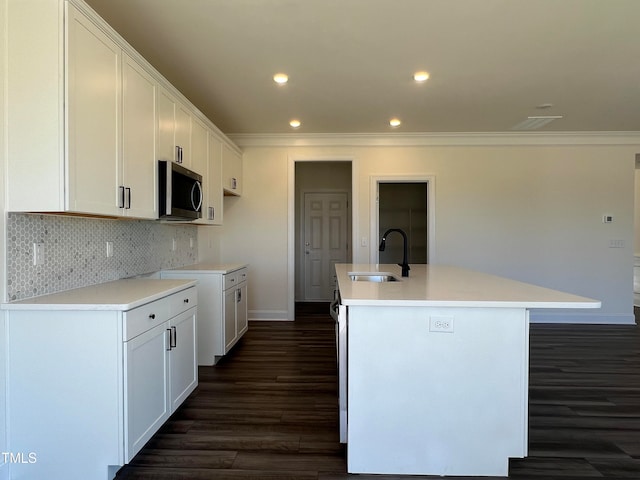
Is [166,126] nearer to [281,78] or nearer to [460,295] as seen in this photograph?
[281,78]

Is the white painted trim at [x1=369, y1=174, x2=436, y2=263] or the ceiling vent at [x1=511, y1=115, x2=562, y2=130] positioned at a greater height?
the ceiling vent at [x1=511, y1=115, x2=562, y2=130]

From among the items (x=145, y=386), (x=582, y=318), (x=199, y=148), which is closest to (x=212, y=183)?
(x=199, y=148)

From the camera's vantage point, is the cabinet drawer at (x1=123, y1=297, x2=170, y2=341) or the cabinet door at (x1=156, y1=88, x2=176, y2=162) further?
the cabinet door at (x1=156, y1=88, x2=176, y2=162)

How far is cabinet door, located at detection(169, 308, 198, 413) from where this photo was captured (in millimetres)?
2328

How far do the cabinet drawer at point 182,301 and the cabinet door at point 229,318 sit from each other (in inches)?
32.2

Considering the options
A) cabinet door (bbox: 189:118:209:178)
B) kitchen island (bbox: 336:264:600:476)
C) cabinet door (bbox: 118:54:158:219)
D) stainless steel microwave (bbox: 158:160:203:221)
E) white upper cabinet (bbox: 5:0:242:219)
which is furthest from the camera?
cabinet door (bbox: 189:118:209:178)

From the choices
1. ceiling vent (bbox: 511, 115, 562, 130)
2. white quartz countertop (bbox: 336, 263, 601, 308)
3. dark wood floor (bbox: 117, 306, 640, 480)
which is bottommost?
dark wood floor (bbox: 117, 306, 640, 480)

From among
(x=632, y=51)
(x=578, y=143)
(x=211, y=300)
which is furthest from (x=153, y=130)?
(x=578, y=143)

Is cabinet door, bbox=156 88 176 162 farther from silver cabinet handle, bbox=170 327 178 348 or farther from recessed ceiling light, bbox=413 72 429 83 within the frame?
recessed ceiling light, bbox=413 72 429 83

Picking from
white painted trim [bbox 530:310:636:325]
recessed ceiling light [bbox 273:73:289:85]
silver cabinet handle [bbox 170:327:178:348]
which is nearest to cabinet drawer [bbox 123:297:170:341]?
silver cabinet handle [bbox 170:327:178:348]

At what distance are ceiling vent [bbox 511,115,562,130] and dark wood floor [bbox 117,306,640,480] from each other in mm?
2510

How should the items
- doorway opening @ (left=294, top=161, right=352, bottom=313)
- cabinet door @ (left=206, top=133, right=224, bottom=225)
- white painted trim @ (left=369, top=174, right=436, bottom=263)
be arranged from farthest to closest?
doorway opening @ (left=294, top=161, right=352, bottom=313)
white painted trim @ (left=369, top=174, right=436, bottom=263)
cabinet door @ (left=206, top=133, right=224, bottom=225)

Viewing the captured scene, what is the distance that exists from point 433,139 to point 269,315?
3.20 m

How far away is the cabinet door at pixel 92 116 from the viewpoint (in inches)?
69.4
